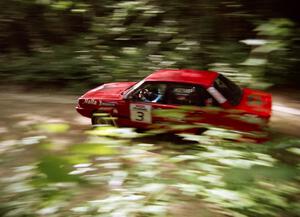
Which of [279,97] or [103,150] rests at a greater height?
[103,150]

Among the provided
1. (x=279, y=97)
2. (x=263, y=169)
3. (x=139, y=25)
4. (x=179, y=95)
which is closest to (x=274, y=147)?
(x=263, y=169)

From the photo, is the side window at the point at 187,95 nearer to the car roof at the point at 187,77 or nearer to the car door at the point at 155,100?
the car door at the point at 155,100

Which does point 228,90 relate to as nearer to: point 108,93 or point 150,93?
point 150,93

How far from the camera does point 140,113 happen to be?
6.47 metres

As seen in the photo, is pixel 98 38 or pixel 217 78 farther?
pixel 98 38

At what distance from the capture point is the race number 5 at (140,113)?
637 centimetres

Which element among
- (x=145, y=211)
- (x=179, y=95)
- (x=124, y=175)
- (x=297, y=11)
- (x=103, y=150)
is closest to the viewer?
(x=103, y=150)

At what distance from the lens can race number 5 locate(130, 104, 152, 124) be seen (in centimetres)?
637

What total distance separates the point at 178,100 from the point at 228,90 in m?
0.91

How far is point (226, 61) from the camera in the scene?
951 centimetres

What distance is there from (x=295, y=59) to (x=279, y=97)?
1.03 meters

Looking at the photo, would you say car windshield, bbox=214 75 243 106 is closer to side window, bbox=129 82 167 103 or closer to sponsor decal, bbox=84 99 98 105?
side window, bbox=129 82 167 103

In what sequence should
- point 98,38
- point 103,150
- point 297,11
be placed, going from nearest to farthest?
1. point 103,150
2. point 297,11
3. point 98,38

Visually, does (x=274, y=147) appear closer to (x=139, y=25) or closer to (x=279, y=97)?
(x=279, y=97)
